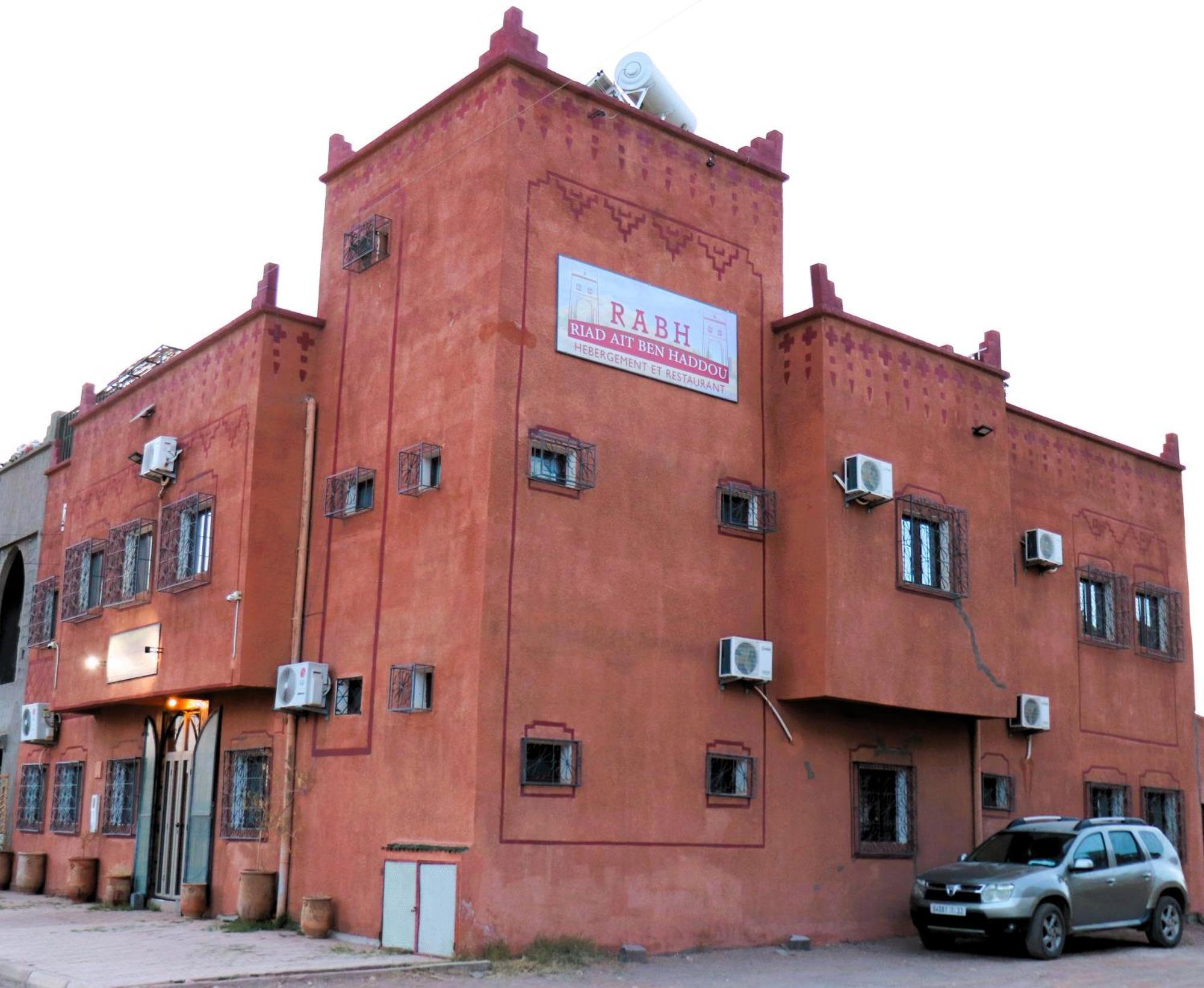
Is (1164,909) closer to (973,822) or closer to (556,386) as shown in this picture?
(973,822)

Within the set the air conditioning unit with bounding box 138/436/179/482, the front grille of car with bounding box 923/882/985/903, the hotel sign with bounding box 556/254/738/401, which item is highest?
the hotel sign with bounding box 556/254/738/401

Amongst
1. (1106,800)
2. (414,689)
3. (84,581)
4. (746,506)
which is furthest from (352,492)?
(1106,800)

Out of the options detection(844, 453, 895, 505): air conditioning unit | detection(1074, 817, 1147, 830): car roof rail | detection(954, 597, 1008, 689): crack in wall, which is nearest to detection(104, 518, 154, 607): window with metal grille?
detection(844, 453, 895, 505): air conditioning unit

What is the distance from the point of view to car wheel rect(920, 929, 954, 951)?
1612cm

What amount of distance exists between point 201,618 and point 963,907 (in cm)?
1016

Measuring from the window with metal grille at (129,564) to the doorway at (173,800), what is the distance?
1.85 metres

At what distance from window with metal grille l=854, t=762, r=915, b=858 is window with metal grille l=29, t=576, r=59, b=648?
1449 cm

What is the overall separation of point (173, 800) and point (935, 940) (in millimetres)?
10708

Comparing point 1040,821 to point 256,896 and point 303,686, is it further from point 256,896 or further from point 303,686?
point 256,896

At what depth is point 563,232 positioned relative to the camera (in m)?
15.9

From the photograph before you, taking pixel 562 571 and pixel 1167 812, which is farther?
pixel 1167 812

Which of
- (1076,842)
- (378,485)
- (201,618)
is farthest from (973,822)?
(201,618)

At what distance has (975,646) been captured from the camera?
18.1 m

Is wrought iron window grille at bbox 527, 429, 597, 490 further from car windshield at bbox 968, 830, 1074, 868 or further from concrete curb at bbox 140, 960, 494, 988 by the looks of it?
car windshield at bbox 968, 830, 1074, 868
